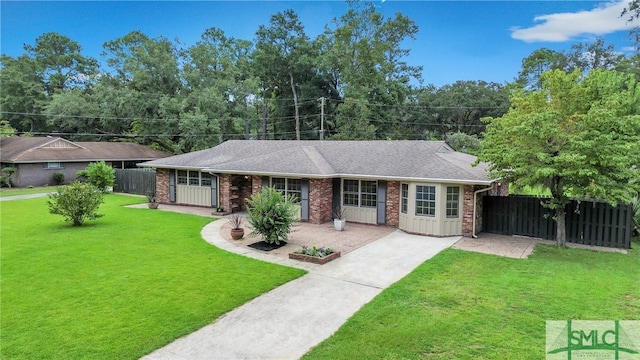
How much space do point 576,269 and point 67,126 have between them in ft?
144

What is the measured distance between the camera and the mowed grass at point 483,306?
5844 millimetres

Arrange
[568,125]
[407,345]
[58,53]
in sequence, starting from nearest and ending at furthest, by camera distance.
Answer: [407,345]
[568,125]
[58,53]

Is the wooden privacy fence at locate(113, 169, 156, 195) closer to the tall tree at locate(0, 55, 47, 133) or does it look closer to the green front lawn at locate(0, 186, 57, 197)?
the green front lawn at locate(0, 186, 57, 197)

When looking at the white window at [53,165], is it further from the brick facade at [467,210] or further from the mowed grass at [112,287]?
the brick facade at [467,210]

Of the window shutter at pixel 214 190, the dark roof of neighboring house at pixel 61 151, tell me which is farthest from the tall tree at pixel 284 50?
the window shutter at pixel 214 190

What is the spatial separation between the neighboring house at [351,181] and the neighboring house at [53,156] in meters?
14.2

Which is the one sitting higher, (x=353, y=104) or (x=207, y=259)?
(x=353, y=104)

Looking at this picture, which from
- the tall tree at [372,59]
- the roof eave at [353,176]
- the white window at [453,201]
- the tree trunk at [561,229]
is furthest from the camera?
the tall tree at [372,59]

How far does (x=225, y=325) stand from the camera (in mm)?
6684

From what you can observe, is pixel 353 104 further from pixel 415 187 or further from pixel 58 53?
pixel 58 53

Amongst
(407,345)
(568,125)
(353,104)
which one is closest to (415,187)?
(568,125)

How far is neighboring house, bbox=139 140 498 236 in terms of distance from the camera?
542 inches

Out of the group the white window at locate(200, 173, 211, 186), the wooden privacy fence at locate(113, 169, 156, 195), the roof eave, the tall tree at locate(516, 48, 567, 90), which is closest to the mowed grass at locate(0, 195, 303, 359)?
the roof eave

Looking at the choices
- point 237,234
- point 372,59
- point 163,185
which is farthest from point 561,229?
point 372,59
